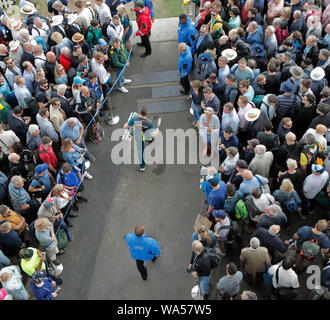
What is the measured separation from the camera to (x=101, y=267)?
804 cm

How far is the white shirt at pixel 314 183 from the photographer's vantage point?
7.18 meters

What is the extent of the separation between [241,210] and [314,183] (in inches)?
60.4

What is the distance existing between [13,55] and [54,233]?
17.2 feet

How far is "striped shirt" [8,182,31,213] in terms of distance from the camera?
7673 millimetres

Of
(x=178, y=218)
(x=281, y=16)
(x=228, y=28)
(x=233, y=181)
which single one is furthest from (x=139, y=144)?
(x=281, y=16)

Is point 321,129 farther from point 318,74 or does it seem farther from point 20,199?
point 20,199

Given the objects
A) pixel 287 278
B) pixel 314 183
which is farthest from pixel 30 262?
pixel 314 183

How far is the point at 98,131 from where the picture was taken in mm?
10266

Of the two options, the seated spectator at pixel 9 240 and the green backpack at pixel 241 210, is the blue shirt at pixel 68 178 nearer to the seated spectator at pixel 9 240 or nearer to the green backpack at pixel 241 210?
the seated spectator at pixel 9 240

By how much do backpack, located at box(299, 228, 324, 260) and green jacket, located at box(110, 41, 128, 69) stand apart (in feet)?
23.1

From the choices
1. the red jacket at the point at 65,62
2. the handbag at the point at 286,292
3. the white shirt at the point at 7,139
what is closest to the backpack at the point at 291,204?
the handbag at the point at 286,292

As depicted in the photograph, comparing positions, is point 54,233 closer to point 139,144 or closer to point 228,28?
point 139,144

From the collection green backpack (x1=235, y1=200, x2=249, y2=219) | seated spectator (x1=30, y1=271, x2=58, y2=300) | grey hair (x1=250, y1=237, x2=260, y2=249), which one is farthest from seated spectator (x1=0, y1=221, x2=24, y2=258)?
grey hair (x1=250, y1=237, x2=260, y2=249)

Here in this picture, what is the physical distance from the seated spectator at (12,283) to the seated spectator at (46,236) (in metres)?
0.76
